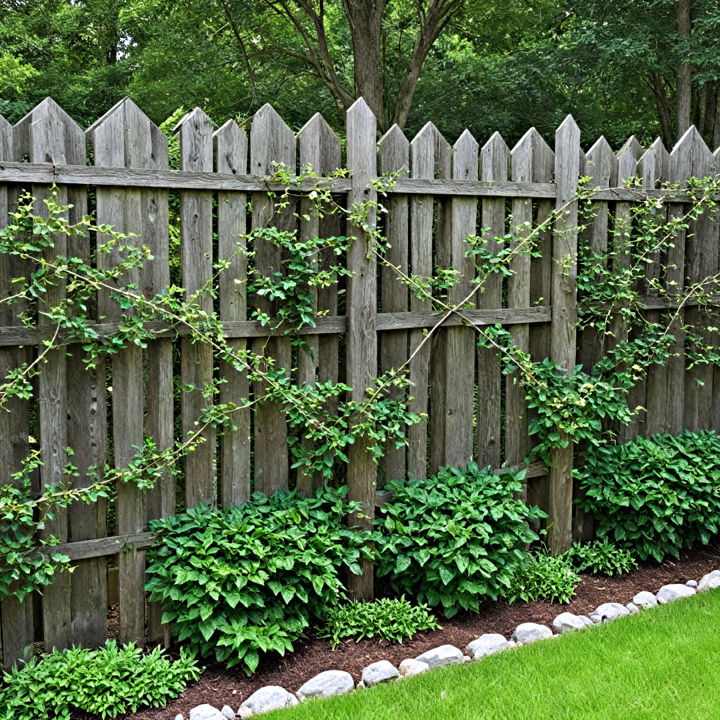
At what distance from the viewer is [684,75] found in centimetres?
980

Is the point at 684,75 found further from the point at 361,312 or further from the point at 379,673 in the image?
the point at 379,673

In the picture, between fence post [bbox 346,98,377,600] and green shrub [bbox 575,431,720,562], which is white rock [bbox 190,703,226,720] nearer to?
fence post [bbox 346,98,377,600]

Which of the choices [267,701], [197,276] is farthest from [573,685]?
[197,276]

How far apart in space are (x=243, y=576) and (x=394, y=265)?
160 cm

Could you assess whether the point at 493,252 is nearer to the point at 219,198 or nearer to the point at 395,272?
the point at 395,272

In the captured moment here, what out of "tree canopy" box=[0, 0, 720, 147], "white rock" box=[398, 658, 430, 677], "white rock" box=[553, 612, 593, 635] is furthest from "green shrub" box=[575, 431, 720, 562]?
"tree canopy" box=[0, 0, 720, 147]

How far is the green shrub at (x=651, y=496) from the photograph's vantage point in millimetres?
4270

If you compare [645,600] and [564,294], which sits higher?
[564,294]

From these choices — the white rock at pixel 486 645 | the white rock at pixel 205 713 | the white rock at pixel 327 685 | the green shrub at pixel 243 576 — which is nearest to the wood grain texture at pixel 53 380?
the green shrub at pixel 243 576

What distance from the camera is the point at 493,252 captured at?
4066 mm

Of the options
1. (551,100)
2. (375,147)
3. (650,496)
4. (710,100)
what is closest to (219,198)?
(375,147)

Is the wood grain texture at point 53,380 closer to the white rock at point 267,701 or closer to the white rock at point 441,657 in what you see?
the white rock at point 267,701

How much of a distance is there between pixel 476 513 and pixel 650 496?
3.72ft

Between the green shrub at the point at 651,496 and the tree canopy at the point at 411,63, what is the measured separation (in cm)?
632
